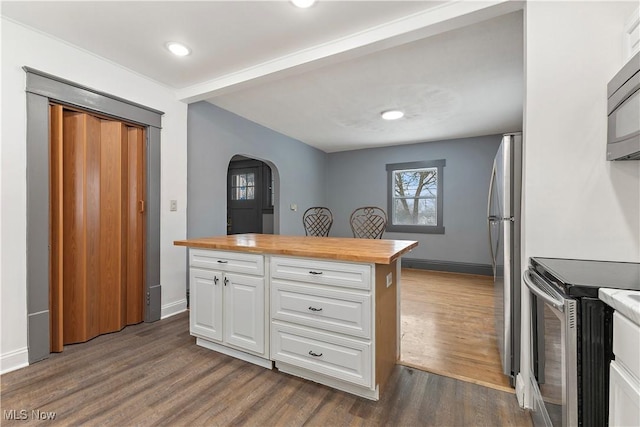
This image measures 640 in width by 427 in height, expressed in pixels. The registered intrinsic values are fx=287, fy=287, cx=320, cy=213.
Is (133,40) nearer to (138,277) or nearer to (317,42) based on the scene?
(317,42)

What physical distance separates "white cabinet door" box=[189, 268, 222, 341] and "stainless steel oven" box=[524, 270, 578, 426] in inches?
76.9

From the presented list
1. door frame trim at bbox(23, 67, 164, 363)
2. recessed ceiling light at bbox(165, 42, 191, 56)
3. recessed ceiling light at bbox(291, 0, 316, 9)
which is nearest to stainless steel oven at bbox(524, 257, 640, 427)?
recessed ceiling light at bbox(291, 0, 316, 9)

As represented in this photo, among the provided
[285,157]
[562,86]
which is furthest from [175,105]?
[562,86]

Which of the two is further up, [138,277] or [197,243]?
[197,243]

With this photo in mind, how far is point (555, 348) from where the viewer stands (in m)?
1.15

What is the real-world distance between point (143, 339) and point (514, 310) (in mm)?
2849

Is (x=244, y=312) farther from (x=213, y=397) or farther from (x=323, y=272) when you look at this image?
(x=323, y=272)

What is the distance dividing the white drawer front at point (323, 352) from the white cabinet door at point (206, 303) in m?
0.52

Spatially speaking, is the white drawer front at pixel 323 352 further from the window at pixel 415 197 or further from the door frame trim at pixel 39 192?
the window at pixel 415 197

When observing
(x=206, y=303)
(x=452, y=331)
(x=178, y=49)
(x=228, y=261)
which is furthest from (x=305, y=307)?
(x=178, y=49)

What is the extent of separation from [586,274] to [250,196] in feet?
16.7

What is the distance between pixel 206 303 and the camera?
224cm

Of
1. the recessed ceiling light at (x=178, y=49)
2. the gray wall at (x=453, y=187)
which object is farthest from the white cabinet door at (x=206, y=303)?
the gray wall at (x=453, y=187)

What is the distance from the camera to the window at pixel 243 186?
5555 mm
